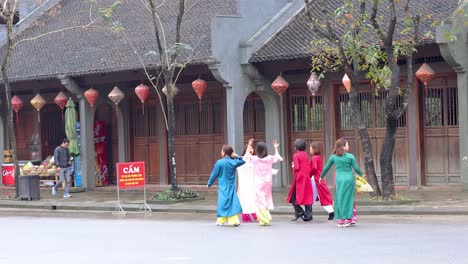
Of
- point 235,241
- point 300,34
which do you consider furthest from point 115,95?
point 235,241

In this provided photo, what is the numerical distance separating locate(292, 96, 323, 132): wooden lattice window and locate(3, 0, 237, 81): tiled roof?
322 centimetres

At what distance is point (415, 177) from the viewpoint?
22672 mm

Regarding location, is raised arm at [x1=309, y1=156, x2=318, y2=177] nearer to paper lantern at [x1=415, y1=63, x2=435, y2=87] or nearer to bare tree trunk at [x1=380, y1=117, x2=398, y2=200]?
bare tree trunk at [x1=380, y1=117, x2=398, y2=200]

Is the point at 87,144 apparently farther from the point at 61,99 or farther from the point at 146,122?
the point at 146,122

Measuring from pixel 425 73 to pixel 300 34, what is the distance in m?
4.33

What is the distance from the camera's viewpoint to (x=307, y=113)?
24984 mm

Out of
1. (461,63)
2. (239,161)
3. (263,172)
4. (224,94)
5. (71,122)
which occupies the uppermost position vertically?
(461,63)

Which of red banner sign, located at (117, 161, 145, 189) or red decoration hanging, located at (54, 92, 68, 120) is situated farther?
red decoration hanging, located at (54, 92, 68, 120)

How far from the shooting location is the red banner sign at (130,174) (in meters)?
21.0

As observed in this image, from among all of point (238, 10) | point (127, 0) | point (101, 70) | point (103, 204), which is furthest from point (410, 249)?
point (127, 0)

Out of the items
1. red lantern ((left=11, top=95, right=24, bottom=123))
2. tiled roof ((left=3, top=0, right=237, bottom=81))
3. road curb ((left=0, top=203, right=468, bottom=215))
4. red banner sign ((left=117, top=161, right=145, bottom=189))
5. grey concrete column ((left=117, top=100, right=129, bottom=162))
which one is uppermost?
tiled roof ((left=3, top=0, right=237, bottom=81))

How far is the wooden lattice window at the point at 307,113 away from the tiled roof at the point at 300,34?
1890 millimetres

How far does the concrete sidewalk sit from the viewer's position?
17.8 m

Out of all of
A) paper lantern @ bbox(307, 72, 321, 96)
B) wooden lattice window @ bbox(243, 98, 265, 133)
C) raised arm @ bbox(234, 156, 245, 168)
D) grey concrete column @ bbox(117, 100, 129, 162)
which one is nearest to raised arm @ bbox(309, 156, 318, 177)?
raised arm @ bbox(234, 156, 245, 168)
